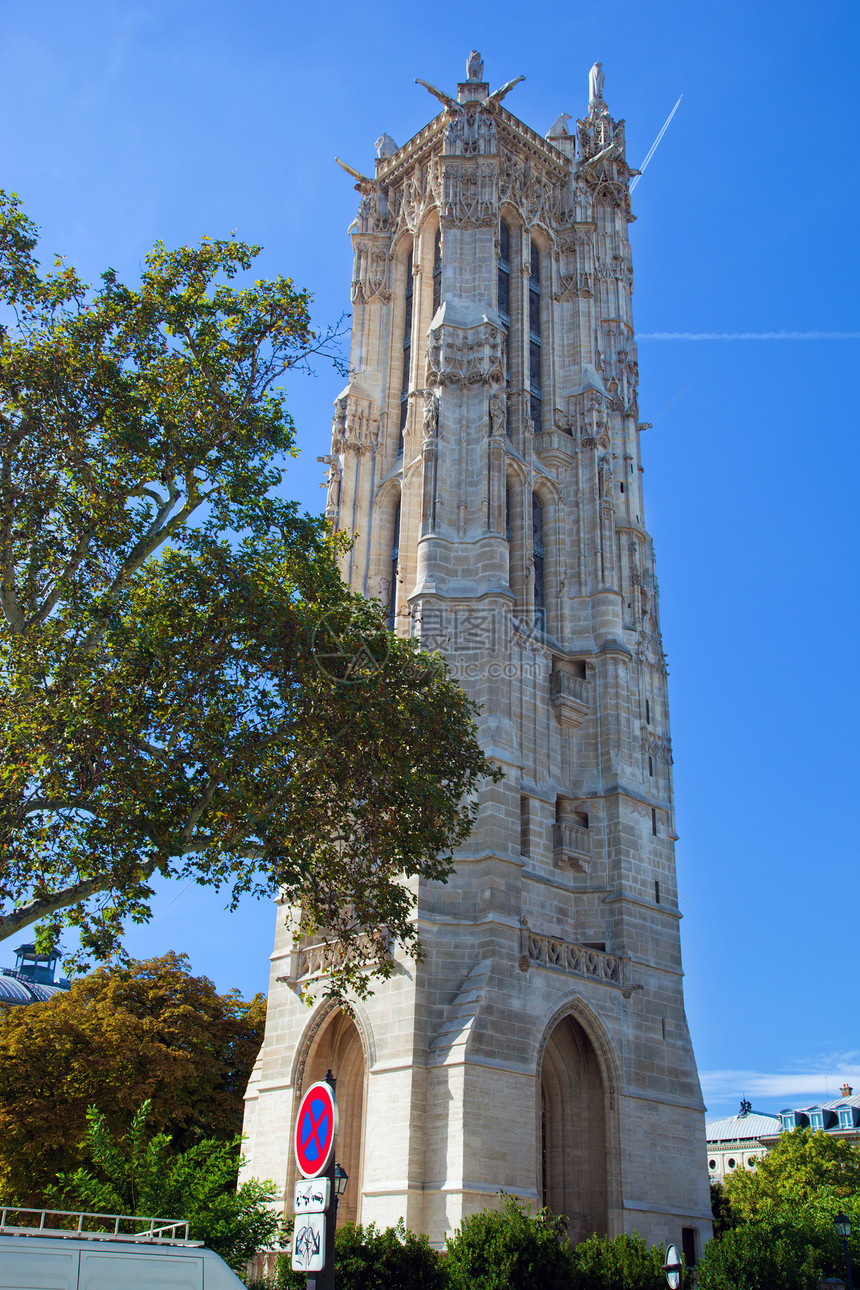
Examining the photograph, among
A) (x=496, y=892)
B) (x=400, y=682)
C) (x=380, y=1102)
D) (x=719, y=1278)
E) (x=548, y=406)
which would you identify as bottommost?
(x=719, y=1278)

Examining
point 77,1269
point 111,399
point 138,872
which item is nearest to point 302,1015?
point 138,872

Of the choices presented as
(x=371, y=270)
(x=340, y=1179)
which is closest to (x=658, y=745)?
(x=340, y=1179)

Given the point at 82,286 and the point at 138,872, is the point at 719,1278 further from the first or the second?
the point at 82,286

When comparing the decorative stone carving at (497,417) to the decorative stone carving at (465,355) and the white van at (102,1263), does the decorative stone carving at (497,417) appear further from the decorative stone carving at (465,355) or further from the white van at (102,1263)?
the white van at (102,1263)

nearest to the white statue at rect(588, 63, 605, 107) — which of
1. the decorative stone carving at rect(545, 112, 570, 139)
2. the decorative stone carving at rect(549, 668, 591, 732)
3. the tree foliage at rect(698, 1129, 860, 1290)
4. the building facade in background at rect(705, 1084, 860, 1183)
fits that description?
the decorative stone carving at rect(545, 112, 570, 139)

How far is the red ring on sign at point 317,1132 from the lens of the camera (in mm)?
7578

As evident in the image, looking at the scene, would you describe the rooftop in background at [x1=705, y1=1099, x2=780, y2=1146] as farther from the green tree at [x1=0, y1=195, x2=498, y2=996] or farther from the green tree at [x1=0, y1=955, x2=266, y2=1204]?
the green tree at [x1=0, y1=195, x2=498, y2=996]

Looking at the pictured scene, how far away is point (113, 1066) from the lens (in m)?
25.8

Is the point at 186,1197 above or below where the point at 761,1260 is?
above

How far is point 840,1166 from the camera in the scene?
4222 centimetres

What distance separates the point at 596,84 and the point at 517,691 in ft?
79.6

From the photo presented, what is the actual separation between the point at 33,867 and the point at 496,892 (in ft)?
38.5

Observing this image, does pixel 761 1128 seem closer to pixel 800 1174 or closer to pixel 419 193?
pixel 800 1174

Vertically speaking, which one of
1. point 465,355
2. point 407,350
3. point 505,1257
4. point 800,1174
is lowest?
point 505,1257
